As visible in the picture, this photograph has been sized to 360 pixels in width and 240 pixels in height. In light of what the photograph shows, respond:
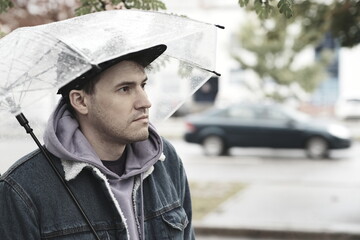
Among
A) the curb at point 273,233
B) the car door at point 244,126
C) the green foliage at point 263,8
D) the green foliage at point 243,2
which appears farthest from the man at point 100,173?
the car door at point 244,126

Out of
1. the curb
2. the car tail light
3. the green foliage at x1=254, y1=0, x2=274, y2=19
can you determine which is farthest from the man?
the car tail light

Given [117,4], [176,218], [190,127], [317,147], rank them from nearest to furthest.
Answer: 1. [176,218]
2. [117,4]
3. [317,147]
4. [190,127]

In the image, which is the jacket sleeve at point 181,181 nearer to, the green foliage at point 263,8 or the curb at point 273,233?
the green foliage at point 263,8

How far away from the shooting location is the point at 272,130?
653 inches

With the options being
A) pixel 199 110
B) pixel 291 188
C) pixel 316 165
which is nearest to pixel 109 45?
pixel 291 188

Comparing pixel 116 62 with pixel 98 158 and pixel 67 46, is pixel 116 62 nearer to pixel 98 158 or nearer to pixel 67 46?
pixel 67 46

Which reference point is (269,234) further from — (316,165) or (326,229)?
(316,165)

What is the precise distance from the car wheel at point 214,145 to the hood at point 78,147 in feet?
49.1

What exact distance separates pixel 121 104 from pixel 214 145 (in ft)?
50.2

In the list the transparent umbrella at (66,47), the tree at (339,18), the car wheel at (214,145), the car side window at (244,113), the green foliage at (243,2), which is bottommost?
the car wheel at (214,145)

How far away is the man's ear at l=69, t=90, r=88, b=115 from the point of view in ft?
7.07

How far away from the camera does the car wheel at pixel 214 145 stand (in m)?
17.3

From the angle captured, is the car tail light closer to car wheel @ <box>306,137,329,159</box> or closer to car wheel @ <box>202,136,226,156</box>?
car wheel @ <box>202,136,226,156</box>

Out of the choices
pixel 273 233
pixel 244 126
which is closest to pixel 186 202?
pixel 273 233
